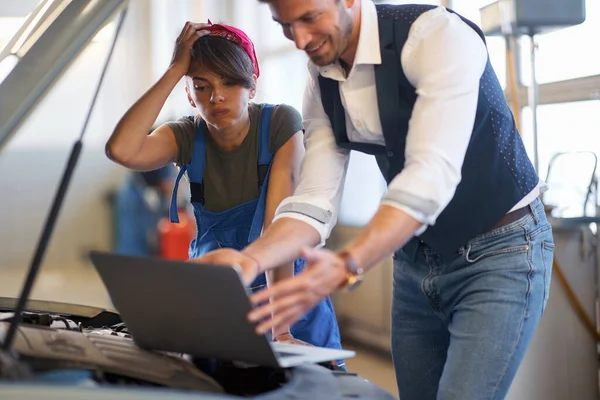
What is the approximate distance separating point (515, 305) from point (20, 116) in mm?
909

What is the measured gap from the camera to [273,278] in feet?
6.80

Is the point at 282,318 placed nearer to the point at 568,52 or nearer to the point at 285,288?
the point at 285,288

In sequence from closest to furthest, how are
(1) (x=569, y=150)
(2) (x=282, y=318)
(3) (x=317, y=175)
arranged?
(2) (x=282, y=318) < (3) (x=317, y=175) < (1) (x=569, y=150)

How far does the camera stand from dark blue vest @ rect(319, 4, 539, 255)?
163 centimetres

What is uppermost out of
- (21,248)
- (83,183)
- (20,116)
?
(20,116)

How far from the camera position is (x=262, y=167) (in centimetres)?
221

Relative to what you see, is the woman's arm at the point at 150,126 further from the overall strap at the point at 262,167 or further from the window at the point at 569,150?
the window at the point at 569,150

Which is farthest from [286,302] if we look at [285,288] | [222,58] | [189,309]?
[222,58]

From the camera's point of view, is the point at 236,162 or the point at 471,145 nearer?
the point at 471,145

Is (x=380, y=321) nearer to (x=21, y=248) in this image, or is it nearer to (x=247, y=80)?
(x=247, y=80)

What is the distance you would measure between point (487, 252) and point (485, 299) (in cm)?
9

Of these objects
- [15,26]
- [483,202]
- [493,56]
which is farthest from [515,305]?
[493,56]

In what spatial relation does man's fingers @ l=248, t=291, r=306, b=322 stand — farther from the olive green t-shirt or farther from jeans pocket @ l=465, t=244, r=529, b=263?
the olive green t-shirt

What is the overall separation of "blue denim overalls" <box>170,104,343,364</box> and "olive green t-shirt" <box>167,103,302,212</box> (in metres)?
0.01
